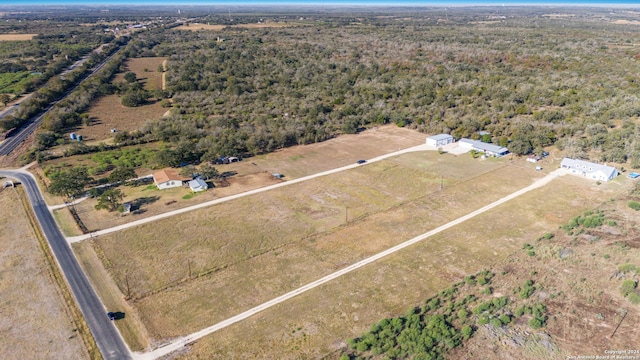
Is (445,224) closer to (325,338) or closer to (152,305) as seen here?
(325,338)

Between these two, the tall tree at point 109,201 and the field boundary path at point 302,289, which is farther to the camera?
the tall tree at point 109,201

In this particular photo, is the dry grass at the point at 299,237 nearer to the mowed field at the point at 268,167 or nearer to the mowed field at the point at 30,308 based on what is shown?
the mowed field at the point at 268,167

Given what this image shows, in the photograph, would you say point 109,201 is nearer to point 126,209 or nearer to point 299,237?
point 126,209

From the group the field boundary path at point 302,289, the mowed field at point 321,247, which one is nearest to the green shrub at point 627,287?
the mowed field at point 321,247

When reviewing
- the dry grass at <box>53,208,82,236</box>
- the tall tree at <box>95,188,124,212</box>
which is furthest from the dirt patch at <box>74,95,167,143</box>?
the tall tree at <box>95,188,124,212</box>

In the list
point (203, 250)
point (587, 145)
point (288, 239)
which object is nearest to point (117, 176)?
point (203, 250)
